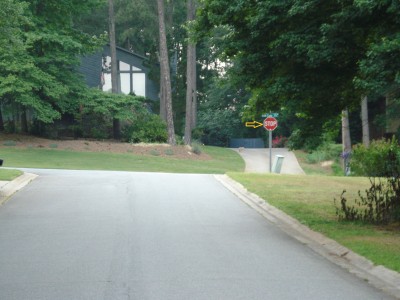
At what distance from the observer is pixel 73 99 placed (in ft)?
149

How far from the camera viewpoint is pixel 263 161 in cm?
4756

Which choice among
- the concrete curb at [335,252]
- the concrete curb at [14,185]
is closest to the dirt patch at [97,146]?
the concrete curb at [14,185]

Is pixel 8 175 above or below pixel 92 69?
below

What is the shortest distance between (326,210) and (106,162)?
79.1ft

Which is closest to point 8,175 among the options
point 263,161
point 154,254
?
point 154,254

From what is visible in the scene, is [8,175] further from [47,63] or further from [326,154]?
[326,154]

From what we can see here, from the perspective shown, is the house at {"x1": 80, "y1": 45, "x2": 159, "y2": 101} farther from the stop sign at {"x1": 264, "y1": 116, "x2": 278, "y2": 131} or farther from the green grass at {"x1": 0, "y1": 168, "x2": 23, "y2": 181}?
the green grass at {"x1": 0, "y1": 168, "x2": 23, "y2": 181}

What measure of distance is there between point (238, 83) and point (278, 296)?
7.37m

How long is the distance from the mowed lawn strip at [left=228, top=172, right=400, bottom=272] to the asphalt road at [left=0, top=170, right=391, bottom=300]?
76 centimetres

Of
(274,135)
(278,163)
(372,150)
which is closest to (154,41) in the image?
(274,135)

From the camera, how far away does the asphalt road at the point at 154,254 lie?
805cm

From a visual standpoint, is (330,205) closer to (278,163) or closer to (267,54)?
(267,54)

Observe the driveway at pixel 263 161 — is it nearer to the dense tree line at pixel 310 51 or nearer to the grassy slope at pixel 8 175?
the grassy slope at pixel 8 175

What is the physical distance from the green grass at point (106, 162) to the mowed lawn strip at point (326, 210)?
11560 millimetres
